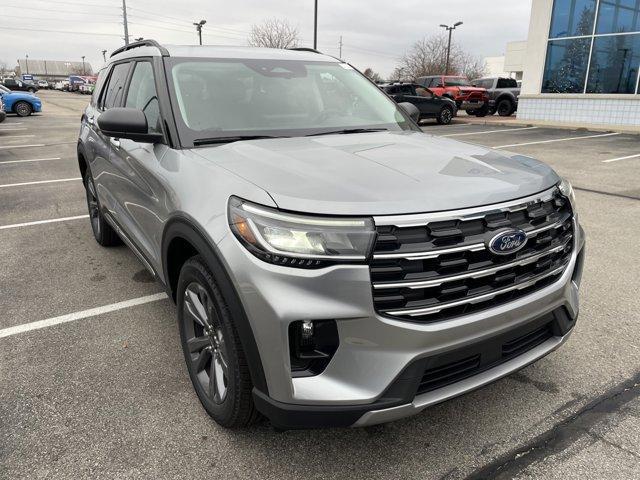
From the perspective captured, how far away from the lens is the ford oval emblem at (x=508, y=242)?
1967 mm

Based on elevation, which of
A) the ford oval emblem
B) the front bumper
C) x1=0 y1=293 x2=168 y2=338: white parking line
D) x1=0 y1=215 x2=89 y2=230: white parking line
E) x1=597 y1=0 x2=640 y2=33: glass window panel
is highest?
x1=597 y1=0 x2=640 y2=33: glass window panel

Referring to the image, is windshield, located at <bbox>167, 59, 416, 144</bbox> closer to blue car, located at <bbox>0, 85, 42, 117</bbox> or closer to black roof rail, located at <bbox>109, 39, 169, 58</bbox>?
black roof rail, located at <bbox>109, 39, 169, 58</bbox>

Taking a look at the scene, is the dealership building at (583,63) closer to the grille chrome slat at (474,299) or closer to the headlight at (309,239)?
the grille chrome slat at (474,299)

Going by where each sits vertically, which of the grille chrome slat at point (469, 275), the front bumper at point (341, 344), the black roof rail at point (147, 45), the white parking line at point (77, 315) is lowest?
the white parking line at point (77, 315)

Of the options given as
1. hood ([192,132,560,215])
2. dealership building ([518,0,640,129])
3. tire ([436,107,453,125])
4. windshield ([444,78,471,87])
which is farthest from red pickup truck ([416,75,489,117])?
hood ([192,132,560,215])

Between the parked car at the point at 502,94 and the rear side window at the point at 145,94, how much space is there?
22.3m

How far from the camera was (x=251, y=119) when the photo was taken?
3031 mm

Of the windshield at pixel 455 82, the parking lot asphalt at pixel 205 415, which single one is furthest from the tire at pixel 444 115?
the parking lot asphalt at pixel 205 415

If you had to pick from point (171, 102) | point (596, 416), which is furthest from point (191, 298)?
point (596, 416)

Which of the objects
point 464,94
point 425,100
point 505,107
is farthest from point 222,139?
point 505,107

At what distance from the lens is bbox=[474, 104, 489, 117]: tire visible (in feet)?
74.6

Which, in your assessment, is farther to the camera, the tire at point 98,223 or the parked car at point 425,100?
the parked car at point 425,100

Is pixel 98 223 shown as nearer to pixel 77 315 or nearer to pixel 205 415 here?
pixel 77 315

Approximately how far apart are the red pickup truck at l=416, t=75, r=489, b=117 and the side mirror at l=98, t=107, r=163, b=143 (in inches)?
833
